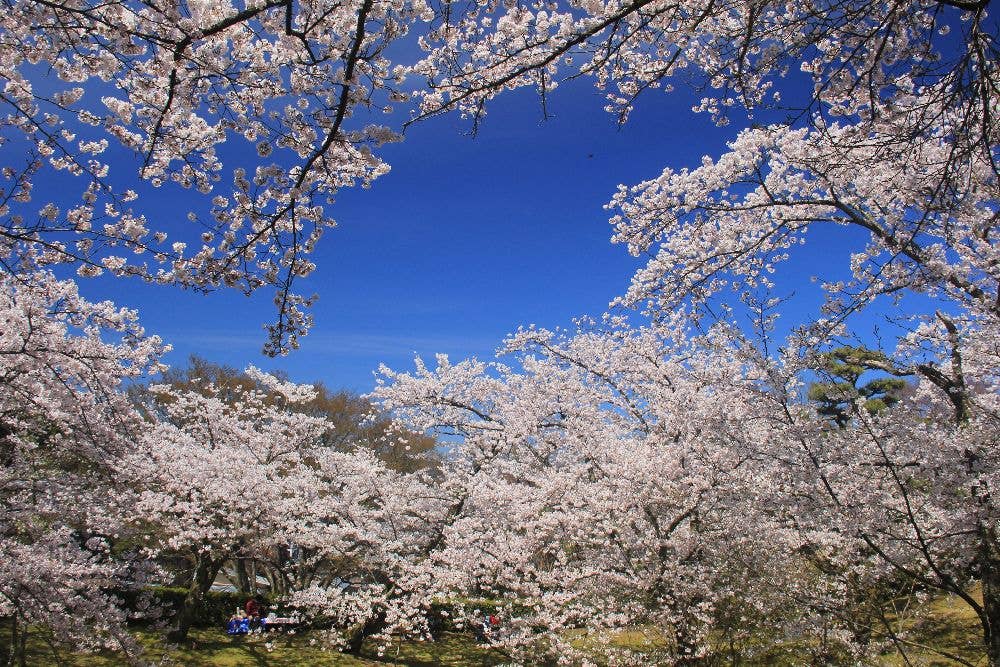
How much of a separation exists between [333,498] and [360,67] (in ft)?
36.0

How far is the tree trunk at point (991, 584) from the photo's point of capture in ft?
16.6

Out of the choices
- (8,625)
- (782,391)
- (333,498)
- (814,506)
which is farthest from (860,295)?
(8,625)

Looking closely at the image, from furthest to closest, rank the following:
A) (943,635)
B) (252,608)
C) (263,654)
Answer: (252,608)
(263,654)
(943,635)

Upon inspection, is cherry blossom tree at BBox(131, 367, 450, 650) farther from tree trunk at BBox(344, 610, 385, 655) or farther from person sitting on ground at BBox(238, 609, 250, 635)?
person sitting on ground at BBox(238, 609, 250, 635)

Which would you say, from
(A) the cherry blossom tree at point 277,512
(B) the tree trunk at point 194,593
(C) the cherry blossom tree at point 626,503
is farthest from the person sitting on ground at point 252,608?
(C) the cherry blossom tree at point 626,503

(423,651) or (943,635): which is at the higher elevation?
(943,635)

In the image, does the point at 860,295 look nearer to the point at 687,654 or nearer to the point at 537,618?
the point at 687,654

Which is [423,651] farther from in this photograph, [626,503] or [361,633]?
[626,503]

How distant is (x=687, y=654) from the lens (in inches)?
276

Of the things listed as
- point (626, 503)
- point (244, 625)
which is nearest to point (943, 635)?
point (626, 503)

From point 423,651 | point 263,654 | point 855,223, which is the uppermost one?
point 855,223

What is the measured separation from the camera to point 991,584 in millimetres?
5258

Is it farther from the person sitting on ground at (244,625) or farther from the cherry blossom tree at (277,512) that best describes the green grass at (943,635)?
the person sitting on ground at (244,625)

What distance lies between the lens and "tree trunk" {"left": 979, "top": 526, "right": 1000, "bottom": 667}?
5.05 meters
